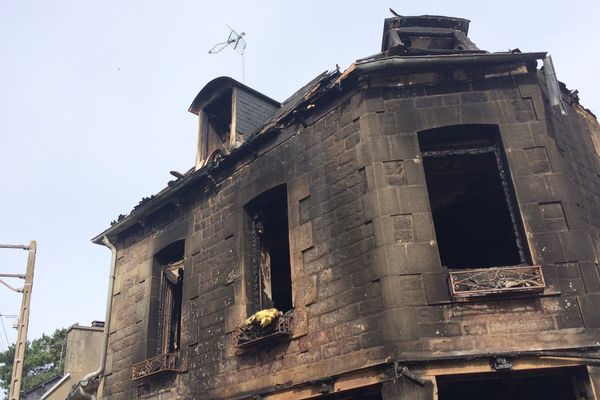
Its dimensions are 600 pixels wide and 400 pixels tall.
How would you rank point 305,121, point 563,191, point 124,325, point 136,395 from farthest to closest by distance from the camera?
point 124,325
point 136,395
point 305,121
point 563,191

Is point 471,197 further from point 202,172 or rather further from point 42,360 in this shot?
point 42,360

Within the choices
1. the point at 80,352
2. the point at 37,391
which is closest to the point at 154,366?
the point at 80,352

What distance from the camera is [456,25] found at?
10203 mm

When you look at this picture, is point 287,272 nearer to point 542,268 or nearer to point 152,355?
point 152,355

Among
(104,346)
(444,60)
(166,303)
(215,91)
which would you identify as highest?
(215,91)

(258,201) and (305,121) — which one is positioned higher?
(305,121)

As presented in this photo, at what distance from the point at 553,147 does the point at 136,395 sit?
858cm

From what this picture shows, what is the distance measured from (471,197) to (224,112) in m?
5.64

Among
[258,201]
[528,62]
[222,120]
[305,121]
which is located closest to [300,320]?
[258,201]

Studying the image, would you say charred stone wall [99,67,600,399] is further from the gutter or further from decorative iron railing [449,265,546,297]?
the gutter

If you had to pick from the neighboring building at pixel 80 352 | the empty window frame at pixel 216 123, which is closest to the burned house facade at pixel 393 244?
the empty window frame at pixel 216 123

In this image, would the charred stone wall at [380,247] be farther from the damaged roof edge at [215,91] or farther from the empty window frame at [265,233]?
the damaged roof edge at [215,91]

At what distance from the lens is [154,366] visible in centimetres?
1043

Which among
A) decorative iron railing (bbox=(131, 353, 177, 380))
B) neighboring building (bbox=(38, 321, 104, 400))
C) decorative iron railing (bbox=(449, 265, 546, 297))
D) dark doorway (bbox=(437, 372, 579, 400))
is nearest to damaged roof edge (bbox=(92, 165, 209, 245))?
decorative iron railing (bbox=(131, 353, 177, 380))
